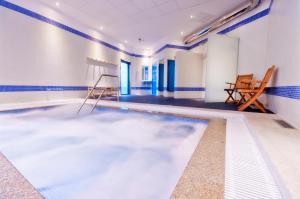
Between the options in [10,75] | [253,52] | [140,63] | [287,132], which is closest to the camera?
[287,132]

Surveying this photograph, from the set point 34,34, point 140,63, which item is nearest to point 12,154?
point 34,34

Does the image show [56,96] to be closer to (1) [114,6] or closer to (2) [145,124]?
(1) [114,6]

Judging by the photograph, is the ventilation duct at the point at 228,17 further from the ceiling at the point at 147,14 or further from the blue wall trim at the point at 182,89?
the blue wall trim at the point at 182,89

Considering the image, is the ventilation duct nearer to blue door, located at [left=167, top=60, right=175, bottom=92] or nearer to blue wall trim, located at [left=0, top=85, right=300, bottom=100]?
blue door, located at [left=167, top=60, right=175, bottom=92]

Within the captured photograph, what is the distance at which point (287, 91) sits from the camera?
7.39 feet

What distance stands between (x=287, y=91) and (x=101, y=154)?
9.16ft

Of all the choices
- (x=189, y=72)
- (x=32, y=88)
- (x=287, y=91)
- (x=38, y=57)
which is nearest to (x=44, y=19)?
(x=38, y=57)

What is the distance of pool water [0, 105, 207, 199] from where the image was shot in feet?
3.17

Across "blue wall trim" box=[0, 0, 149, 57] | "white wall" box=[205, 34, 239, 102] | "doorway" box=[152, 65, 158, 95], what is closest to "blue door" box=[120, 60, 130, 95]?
"doorway" box=[152, 65, 158, 95]

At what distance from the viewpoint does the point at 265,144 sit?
120 centimetres

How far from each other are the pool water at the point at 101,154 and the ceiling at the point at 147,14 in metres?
3.56

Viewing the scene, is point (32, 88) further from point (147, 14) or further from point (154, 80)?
point (154, 80)

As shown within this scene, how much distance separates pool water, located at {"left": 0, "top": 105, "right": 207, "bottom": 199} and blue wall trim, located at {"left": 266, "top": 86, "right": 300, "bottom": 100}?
4.04 ft

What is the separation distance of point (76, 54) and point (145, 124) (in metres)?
Answer: 4.56
